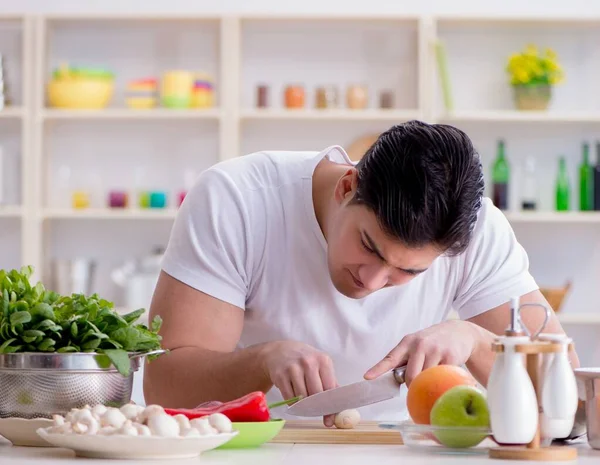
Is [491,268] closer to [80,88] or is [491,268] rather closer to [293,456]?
[293,456]

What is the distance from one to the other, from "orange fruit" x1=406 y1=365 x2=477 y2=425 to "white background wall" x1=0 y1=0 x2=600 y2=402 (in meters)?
3.15

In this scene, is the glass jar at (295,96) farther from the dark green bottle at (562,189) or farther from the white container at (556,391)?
the white container at (556,391)

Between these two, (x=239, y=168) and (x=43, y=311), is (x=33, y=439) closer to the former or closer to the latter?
(x=43, y=311)

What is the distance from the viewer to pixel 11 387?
133cm

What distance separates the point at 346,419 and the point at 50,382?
17.5 inches

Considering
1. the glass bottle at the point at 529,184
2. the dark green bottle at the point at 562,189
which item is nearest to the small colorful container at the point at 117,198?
the glass bottle at the point at 529,184

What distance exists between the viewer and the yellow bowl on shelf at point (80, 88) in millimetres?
4324

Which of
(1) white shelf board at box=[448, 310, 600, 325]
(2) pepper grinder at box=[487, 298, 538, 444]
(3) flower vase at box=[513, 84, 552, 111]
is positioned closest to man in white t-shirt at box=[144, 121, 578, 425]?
(2) pepper grinder at box=[487, 298, 538, 444]

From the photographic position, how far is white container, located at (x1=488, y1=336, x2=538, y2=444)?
1195 millimetres

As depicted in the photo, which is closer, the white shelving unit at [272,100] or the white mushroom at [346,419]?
the white mushroom at [346,419]

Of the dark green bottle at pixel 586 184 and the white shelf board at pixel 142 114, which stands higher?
the white shelf board at pixel 142 114

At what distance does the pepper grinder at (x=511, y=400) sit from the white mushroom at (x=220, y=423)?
0.31 m

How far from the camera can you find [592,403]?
52.5 inches

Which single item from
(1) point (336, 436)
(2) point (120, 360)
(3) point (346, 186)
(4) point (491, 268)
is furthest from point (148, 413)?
(4) point (491, 268)
